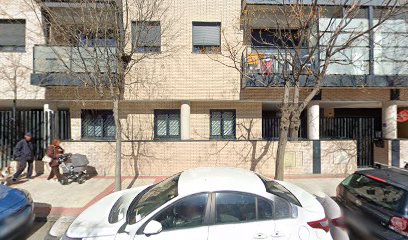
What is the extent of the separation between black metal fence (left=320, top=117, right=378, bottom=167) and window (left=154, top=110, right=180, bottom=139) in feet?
19.7

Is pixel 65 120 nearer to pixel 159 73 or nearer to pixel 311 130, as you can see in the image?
pixel 159 73

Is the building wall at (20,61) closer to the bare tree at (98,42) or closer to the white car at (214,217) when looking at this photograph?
the bare tree at (98,42)

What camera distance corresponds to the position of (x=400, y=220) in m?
3.48

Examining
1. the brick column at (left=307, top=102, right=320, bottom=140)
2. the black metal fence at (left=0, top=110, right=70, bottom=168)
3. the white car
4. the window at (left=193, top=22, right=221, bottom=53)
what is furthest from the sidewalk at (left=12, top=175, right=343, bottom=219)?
the window at (left=193, top=22, right=221, bottom=53)

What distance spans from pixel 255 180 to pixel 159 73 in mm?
7159

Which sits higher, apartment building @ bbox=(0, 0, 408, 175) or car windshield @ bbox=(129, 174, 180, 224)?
apartment building @ bbox=(0, 0, 408, 175)

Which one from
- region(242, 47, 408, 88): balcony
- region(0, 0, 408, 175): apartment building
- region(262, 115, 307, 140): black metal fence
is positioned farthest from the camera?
region(262, 115, 307, 140): black metal fence

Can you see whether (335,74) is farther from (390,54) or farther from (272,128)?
(272,128)

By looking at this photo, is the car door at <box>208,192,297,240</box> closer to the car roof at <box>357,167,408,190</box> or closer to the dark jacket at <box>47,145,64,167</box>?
the car roof at <box>357,167,408,190</box>

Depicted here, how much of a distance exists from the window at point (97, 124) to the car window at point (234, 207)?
328 inches

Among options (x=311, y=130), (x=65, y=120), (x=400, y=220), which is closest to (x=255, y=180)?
(x=400, y=220)

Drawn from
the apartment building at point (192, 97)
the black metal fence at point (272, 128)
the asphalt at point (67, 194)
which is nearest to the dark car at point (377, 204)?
the asphalt at point (67, 194)

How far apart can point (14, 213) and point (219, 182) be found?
3407 mm

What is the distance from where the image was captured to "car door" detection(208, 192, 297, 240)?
3.14 m
